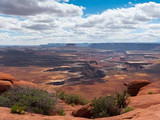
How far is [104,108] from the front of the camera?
1312cm

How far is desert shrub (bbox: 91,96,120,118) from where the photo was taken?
12.8 m

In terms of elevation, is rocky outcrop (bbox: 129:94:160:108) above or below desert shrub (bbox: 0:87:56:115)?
below

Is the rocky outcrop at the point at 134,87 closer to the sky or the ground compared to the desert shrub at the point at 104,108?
closer to the ground

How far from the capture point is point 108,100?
1356cm

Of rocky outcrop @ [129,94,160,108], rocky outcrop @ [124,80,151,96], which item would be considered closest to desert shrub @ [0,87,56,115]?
rocky outcrop @ [129,94,160,108]

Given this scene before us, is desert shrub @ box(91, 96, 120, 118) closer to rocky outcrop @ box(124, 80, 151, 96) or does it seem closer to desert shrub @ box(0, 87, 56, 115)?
desert shrub @ box(0, 87, 56, 115)

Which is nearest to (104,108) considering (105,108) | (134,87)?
(105,108)

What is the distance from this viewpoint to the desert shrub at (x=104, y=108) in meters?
12.8

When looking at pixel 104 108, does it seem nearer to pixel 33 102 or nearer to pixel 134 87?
pixel 33 102

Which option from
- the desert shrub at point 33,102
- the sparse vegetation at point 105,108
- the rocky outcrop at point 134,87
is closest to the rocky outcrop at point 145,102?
the sparse vegetation at point 105,108

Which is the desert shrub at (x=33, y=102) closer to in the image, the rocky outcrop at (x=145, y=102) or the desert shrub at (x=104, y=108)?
the desert shrub at (x=104, y=108)

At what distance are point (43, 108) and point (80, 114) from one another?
3185mm

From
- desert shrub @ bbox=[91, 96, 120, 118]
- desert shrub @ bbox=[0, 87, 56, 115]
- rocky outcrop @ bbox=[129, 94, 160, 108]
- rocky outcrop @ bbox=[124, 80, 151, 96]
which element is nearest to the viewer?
desert shrub @ bbox=[91, 96, 120, 118]

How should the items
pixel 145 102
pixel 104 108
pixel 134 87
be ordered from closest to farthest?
pixel 104 108 < pixel 145 102 < pixel 134 87
